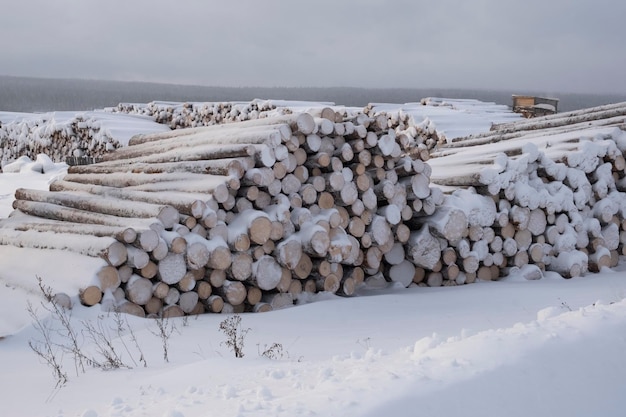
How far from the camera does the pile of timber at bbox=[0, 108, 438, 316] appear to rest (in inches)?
224

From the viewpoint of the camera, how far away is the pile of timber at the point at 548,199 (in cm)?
723

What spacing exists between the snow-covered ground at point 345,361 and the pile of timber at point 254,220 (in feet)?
1.19

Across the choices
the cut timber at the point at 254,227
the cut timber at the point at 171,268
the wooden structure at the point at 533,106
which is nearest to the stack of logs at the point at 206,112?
the wooden structure at the point at 533,106

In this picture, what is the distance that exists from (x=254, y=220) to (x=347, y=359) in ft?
8.23

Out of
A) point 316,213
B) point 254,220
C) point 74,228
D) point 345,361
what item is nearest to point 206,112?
point 74,228

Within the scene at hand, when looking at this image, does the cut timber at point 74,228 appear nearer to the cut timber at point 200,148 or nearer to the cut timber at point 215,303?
the cut timber at point 215,303

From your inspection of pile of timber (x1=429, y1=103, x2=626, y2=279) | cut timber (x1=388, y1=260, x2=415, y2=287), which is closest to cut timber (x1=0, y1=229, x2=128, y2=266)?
cut timber (x1=388, y1=260, x2=415, y2=287)

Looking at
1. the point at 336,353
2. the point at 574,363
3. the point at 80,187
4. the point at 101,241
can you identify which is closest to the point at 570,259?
the point at 336,353

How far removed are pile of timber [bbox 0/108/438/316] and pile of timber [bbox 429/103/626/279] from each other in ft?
2.30

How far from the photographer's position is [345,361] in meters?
3.52

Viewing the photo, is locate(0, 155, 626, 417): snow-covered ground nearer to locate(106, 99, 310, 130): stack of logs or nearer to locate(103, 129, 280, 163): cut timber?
locate(103, 129, 280, 163): cut timber

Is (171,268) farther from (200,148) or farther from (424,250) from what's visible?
(424,250)

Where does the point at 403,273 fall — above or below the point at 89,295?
below

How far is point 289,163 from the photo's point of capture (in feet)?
20.8
